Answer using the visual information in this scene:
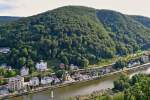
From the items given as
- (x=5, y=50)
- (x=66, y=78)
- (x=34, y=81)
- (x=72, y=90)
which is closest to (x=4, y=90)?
(x=34, y=81)

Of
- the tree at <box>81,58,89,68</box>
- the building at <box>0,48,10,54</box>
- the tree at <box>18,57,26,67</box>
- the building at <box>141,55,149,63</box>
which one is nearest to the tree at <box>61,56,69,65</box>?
the tree at <box>81,58,89,68</box>

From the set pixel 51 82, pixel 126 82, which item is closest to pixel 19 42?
pixel 51 82

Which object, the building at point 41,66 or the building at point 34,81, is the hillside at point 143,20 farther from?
the building at point 34,81

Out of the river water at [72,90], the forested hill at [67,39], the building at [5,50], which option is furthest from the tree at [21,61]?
the river water at [72,90]

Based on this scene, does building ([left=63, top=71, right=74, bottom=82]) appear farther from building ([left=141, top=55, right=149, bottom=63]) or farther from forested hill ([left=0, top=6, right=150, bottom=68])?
building ([left=141, top=55, right=149, bottom=63])

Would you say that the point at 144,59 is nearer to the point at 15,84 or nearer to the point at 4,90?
the point at 15,84
